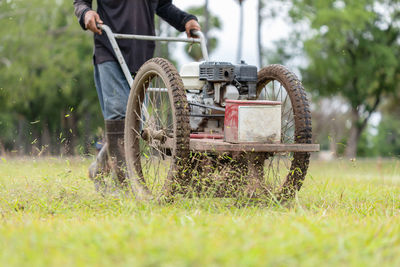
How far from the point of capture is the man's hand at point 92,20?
4219mm

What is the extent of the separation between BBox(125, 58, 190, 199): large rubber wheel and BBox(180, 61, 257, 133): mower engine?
0.20 metres

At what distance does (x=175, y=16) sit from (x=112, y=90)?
0.96 metres

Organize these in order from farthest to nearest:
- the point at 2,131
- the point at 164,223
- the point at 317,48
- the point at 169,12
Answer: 1. the point at 317,48
2. the point at 2,131
3. the point at 169,12
4. the point at 164,223

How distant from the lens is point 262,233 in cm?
219

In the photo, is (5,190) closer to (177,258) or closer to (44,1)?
(177,258)

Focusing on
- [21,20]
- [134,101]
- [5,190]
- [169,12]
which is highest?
[21,20]

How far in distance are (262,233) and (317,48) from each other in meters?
17.6

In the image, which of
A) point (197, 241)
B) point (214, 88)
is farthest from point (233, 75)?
point (197, 241)

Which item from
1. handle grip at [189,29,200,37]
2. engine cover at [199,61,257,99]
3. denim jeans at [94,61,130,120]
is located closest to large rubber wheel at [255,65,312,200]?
engine cover at [199,61,257,99]

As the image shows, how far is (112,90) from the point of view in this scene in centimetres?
439

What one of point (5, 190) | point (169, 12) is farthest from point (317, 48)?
point (5, 190)

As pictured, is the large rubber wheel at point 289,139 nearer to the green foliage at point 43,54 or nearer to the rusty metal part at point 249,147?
the rusty metal part at point 249,147

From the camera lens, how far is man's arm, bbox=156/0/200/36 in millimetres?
4781

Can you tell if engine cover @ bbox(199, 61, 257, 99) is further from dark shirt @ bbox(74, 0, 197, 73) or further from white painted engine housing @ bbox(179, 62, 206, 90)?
dark shirt @ bbox(74, 0, 197, 73)
